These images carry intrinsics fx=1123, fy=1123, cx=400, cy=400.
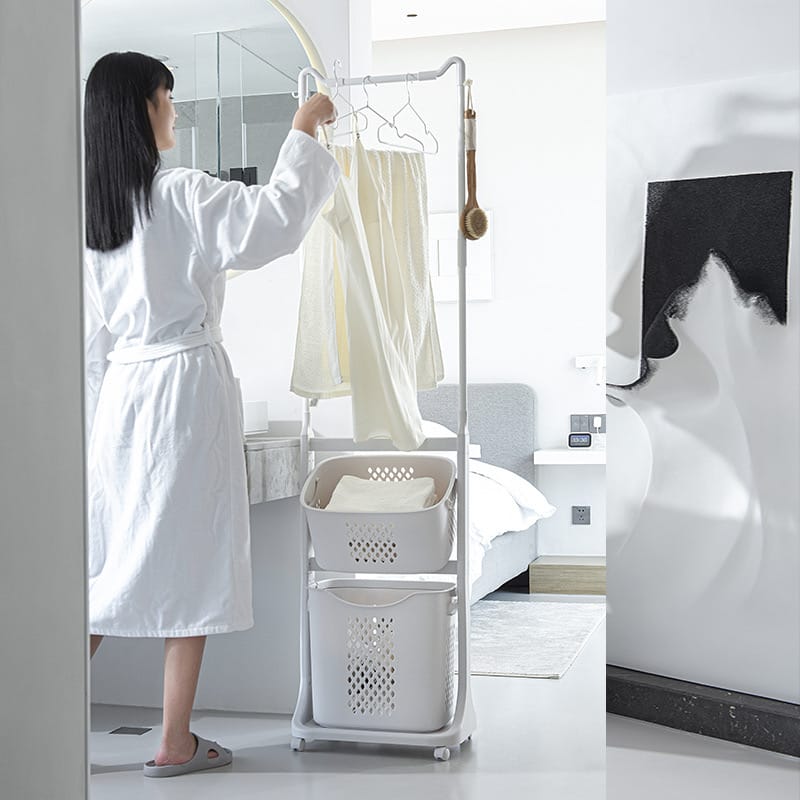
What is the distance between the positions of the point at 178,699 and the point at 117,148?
1.14 metres

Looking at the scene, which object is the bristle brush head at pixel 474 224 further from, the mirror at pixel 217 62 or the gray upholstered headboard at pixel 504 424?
the gray upholstered headboard at pixel 504 424

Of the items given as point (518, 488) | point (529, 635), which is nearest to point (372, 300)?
point (529, 635)

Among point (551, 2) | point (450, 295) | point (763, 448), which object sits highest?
point (551, 2)

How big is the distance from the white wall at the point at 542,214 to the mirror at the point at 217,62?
6.37 ft

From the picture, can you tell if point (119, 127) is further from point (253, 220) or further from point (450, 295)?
point (450, 295)

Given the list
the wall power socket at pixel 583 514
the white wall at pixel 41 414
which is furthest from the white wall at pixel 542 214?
the white wall at pixel 41 414

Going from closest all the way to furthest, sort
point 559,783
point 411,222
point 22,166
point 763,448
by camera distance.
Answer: point 22,166 → point 763,448 → point 559,783 → point 411,222

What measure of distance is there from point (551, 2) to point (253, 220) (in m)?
2.79

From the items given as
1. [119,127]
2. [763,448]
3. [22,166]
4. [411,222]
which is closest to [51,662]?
[22,166]

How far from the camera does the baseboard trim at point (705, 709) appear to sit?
57.9 inches

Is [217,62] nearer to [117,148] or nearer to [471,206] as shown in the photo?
[117,148]

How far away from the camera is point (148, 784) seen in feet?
7.31

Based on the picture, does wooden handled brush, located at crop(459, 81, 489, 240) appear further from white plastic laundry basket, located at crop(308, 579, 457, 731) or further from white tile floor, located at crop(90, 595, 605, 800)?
white tile floor, located at crop(90, 595, 605, 800)

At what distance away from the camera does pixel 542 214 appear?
4.89 metres
